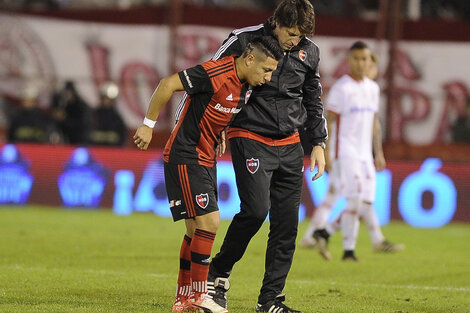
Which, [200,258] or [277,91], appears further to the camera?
[277,91]

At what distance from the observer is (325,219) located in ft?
38.4

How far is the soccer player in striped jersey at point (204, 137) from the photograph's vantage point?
6.52 m

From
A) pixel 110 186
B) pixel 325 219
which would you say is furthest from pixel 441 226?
pixel 110 186

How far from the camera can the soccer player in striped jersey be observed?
652 cm

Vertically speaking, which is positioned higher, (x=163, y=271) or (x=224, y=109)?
(x=224, y=109)

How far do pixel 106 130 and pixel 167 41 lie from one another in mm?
3736

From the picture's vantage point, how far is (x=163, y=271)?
9.38 meters

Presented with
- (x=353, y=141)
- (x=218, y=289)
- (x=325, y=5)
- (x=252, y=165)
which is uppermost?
(x=325, y=5)

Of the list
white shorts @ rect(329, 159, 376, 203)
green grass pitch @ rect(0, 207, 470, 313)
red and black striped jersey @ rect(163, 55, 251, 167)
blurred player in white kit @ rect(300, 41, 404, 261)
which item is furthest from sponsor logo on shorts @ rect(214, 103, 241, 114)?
white shorts @ rect(329, 159, 376, 203)

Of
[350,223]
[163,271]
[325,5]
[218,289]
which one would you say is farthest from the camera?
[325,5]

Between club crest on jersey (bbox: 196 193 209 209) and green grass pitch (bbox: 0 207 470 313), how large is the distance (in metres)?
0.84

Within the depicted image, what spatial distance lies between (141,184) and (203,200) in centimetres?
962

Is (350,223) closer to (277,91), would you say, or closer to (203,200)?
(277,91)

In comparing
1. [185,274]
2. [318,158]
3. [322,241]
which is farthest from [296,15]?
[322,241]
